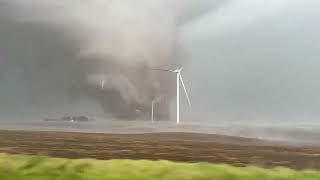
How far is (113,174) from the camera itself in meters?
46.9

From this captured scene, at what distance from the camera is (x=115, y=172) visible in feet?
157

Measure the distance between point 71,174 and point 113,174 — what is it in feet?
12.1

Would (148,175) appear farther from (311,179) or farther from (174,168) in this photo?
(311,179)

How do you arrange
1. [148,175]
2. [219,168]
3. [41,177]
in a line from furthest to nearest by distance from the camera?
[219,168], [148,175], [41,177]

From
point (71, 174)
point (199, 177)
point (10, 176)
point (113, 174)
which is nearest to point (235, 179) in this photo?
point (199, 177)

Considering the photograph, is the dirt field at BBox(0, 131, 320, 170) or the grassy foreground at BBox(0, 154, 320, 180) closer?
the grassy foreground at BBox(0, 154, 320, 180)

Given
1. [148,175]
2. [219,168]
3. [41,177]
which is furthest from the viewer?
[219,168]

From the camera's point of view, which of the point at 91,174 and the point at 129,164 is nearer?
the point at 91,174

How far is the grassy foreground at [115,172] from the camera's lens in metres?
44.7

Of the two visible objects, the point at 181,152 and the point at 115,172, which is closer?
the point at 115,172

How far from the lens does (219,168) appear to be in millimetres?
50250

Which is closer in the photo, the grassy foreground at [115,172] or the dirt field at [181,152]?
the grassy foreground at [115,172]

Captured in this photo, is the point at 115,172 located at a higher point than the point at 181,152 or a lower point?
higher

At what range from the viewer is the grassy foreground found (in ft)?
147
